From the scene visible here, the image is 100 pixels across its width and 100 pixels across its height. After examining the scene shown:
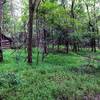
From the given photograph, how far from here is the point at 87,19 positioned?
43562mm

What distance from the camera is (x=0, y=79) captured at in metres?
9.93

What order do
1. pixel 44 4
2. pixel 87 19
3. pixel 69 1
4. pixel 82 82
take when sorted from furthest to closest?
pixel 87 19 < pixel 69 1 < pixel 44 4 < pixel 82 82

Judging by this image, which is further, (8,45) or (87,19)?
(87,19)

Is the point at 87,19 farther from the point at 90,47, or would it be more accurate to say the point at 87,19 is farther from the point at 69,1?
the point at 69,1

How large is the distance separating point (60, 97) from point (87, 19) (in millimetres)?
35397

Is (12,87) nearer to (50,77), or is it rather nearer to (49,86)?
(49,86)

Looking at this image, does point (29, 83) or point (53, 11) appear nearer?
point (29, 83)

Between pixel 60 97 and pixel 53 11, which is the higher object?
pixel 53 11

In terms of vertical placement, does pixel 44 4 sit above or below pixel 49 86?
above

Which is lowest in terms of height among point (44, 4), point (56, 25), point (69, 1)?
point (56, 25)

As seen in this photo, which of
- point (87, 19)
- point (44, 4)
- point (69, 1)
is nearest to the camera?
point (44, 4)

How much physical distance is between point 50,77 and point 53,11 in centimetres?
1198

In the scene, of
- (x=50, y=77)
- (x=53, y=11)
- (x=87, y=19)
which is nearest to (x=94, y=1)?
(x=87, y=19)

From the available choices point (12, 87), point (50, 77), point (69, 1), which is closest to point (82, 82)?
point (50, 77)
